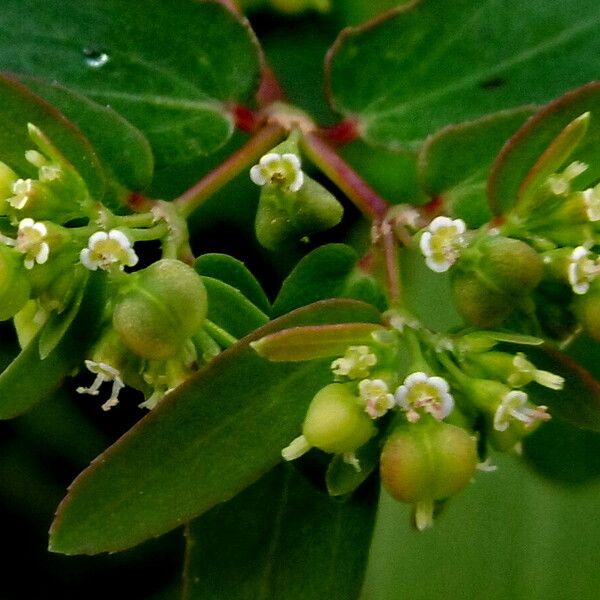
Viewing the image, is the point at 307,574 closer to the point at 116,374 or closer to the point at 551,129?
the point at 116,374

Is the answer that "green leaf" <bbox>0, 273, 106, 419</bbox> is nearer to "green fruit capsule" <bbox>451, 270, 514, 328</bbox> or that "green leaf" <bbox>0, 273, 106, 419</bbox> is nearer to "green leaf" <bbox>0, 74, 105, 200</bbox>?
"green leaf" <bbox>0, 74, 105, 200</bbox>

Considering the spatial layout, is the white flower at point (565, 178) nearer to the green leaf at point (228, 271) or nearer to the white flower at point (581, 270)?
the white flower at point (581, 270)

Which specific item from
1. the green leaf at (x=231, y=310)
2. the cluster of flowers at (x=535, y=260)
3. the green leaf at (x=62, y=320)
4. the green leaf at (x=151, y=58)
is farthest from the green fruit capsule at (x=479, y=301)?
the green leaf at (x=151, y=58)

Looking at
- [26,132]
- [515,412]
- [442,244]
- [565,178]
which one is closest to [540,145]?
[565,178]

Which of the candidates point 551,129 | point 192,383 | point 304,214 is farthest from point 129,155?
point 551,129

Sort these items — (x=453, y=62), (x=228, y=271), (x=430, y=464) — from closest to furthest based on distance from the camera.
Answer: (x=430, y=464), (x=228, y=271), (x=453, y=62)

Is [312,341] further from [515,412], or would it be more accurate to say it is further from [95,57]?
[95,57]
